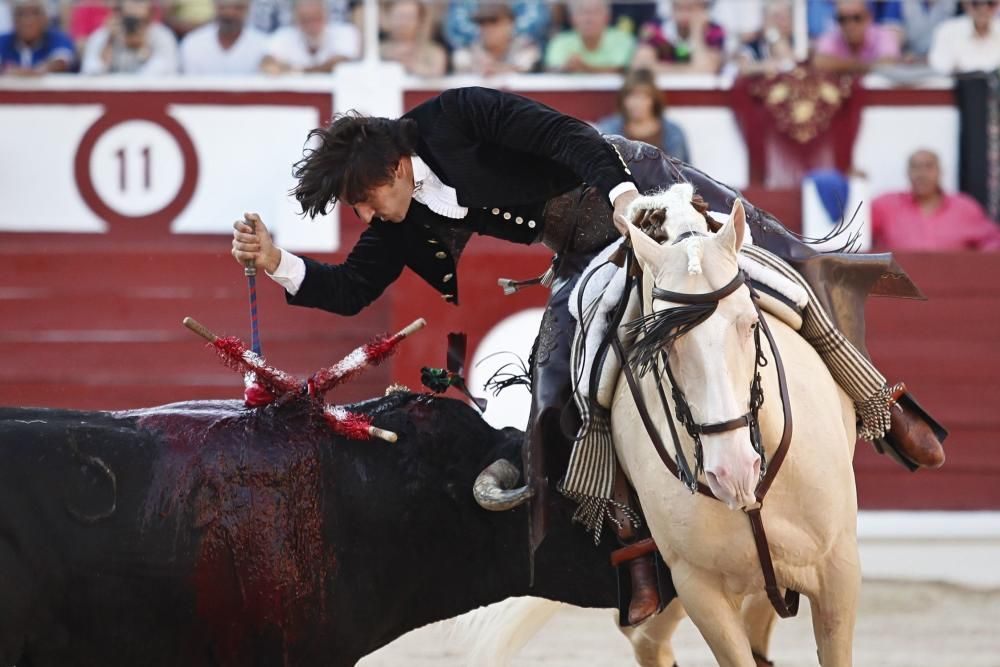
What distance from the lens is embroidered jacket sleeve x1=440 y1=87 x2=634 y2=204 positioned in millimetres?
3463

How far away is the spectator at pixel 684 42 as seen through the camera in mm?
7727

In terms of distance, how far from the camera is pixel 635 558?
359cm

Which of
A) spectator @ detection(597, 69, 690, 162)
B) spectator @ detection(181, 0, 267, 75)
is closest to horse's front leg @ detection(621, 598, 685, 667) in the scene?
spectator @ detection(597, 69, 690, 162)

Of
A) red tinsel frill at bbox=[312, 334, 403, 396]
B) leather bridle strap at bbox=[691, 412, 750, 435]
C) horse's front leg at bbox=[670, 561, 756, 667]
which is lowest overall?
horse's front leg at bbox=[670, 561, 756, 667]

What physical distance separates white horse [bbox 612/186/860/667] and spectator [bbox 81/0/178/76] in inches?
199

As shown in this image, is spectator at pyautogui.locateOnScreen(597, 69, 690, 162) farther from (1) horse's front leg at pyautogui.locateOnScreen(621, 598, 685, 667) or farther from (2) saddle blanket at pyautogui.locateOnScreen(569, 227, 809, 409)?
(2) saddle blanket at pyautogui.locateOnScreen(569, 227, 809, 409)

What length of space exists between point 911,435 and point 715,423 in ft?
3.53

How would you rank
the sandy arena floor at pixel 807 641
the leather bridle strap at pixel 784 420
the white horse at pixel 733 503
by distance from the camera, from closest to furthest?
the white horse at pixel 733 503, the leather bridle strap at pixel 784 420, the sandy arena floor at pixel 807 641

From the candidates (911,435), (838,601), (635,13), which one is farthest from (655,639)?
(635,13)

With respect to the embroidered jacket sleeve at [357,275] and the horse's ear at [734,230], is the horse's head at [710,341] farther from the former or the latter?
the embroidered jacket sleeve at [357,275]

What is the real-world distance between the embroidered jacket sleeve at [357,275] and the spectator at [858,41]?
4.33 m

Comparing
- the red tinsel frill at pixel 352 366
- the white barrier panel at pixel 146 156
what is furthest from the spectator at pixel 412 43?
the red tinsel frill at pixel 352 366

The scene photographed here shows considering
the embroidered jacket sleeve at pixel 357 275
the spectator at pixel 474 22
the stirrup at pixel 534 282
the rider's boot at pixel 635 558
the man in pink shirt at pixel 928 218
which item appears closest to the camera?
the rider's boot at pixel 635 558

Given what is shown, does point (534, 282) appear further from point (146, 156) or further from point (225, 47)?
point (225, 47)
